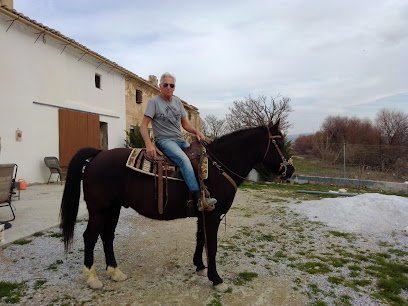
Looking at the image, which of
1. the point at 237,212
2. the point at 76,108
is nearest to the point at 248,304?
the point at 237,212

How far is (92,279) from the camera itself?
3.38 meters

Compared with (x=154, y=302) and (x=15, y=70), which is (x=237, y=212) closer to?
(x=154, y=302)

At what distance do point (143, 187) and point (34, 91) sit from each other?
8.64 m

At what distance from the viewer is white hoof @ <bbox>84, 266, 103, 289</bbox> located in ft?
11.0

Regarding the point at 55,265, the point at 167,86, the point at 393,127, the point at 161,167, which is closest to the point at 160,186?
the point at 161,167

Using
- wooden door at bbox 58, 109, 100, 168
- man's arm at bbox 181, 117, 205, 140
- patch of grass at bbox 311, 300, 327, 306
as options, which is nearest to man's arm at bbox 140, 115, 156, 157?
man's arm at bbox 181, 117, 205, 140

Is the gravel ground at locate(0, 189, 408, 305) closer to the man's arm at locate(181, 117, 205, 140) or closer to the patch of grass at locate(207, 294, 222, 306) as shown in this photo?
the patch of grass at locate(207, 294, 222, 306)

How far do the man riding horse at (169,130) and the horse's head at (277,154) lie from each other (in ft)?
2.53

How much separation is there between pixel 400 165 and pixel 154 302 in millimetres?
14082

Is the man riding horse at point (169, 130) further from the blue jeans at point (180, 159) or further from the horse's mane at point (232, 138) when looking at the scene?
the horse's mane at point (232, 138)

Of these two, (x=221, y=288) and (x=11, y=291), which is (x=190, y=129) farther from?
(x=11, y=291)

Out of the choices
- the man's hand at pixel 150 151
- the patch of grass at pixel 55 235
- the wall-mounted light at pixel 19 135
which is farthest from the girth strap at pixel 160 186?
the wall-mounted light at pixel 19 135

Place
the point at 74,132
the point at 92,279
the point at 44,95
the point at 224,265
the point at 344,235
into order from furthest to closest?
the point at 74,132 < the point at 44,95 < the point at 344,235 < the point at 224,265 < the point at 92,279

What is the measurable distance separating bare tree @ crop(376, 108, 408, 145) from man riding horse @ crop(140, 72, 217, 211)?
2254 centimetres
